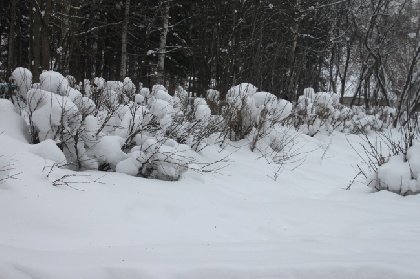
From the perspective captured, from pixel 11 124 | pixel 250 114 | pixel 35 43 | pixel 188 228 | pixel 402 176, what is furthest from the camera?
pixel 35 43

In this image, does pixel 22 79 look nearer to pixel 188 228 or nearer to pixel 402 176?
pixel 188 228

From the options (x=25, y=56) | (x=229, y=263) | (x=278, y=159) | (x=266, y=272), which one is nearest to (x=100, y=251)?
(x=229, y=263)

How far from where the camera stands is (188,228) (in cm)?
189

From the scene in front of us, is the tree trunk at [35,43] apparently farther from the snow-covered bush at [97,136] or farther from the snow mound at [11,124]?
the snow mound at [11,124]

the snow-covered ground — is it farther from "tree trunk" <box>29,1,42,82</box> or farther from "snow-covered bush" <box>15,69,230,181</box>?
"tree trunk" <box>29,1,42,82</box>

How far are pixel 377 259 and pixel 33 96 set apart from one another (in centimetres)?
271

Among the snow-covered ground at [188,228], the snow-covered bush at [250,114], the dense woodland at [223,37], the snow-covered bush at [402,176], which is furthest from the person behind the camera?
the dense woodland at [223,37]

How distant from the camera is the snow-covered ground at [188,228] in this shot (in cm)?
128

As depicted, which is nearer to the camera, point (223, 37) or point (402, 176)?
point (402, 176)

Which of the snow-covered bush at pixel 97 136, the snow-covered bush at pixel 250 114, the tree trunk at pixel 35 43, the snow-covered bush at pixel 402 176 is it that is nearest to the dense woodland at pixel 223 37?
the tree trunk at pixel 35 43

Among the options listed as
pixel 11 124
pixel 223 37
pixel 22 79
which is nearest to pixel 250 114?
pixel 22 79

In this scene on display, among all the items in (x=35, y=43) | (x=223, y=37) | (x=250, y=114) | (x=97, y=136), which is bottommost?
(x=97, y=136)

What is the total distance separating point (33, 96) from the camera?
107 inches

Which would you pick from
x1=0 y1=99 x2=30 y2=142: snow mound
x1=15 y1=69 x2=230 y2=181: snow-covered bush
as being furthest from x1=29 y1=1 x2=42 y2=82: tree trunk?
x1=0 y1=99 x2=30 y2=142: snow mound
